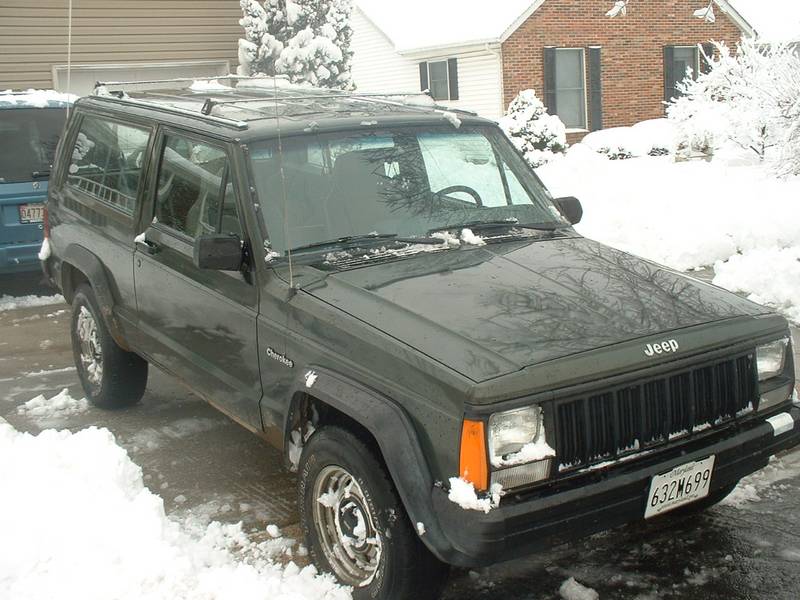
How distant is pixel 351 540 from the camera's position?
3758 mm

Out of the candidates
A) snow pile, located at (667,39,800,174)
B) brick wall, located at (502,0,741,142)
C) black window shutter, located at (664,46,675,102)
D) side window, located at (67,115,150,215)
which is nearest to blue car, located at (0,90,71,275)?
side window, located at (67,115,150,215)

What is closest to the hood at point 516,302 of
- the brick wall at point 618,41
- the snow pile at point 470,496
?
the snow pile at point 470,496

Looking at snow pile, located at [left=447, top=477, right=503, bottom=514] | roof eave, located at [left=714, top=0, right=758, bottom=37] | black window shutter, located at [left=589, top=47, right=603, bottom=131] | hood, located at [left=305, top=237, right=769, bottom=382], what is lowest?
snow pile, located at [left=447, top=477, right=503, bottom=514]

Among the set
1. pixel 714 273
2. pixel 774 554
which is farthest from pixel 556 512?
pixel 714 273

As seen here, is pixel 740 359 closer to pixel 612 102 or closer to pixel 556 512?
pixel 556 512

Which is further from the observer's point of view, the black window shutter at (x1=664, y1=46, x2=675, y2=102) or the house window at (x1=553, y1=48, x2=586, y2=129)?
the black window shutter at (x1=664, y1=46, x2=675, y2=102)

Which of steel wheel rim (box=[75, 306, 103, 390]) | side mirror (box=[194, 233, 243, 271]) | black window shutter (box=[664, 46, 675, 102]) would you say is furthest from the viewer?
black window shutter (box=[664, 46, 675, 102])

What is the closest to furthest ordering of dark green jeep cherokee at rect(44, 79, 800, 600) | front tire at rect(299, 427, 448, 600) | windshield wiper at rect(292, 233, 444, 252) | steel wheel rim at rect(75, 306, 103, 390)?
dark green jeep cherokee at rect(44, 79, 800, 600), front tire at rect(299, 427, 448, 600), windshield wiper at rect(292, 233, 444, 252), steel wheel rim at rect(75, 306, 103, 390)

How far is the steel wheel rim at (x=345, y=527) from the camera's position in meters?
3.65

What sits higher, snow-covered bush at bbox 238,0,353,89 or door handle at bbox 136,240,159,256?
snow-covered bush at bbox 238,0,353,89

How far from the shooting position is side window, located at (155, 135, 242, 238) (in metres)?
4.55

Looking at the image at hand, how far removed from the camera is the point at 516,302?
12.4 feet

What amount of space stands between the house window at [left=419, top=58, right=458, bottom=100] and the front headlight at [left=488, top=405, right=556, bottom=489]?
65.8ft

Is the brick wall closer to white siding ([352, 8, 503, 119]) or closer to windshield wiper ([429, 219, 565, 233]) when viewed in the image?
white siding ([352, 8, 503, 119])
